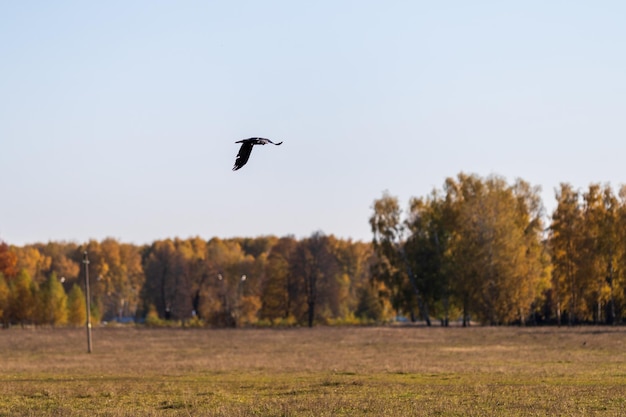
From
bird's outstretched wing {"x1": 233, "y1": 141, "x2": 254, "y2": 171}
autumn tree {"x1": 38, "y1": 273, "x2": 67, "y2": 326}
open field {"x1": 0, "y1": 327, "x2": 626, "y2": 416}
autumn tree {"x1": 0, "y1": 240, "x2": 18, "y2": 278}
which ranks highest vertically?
autumn tree {"x1": 0, "y1": 240, "x2": 18, "y2": 278}

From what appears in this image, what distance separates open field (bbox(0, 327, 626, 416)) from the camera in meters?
28.0

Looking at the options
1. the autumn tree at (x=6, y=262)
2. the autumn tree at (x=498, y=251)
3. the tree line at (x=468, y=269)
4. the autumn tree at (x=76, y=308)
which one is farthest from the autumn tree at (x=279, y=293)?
the autumn tree at (x=6, y=262)

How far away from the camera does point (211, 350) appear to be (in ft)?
225

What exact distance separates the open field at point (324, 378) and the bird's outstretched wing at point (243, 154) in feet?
35.2

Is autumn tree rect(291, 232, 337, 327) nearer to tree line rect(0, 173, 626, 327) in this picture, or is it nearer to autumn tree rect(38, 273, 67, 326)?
tree line rect(0, 173, 626, 327)

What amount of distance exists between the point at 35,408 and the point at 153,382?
1063 cm

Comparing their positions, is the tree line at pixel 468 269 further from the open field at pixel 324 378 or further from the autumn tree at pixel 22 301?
the open field at pixel 324 378

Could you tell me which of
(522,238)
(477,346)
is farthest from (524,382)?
(522,238)

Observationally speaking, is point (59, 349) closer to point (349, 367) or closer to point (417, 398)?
point (349, 367)

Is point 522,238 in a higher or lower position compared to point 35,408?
higher

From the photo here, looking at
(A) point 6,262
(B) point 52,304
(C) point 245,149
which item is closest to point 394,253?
(B) point 52,304

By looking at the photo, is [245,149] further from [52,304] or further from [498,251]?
[52,304]

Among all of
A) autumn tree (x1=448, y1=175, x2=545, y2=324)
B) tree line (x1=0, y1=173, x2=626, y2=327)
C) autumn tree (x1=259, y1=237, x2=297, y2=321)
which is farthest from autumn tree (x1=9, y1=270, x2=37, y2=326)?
autumn tree (x1=448, y1=175, x2=545, y2=324)

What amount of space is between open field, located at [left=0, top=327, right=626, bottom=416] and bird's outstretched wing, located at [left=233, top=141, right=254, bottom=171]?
10.7m
